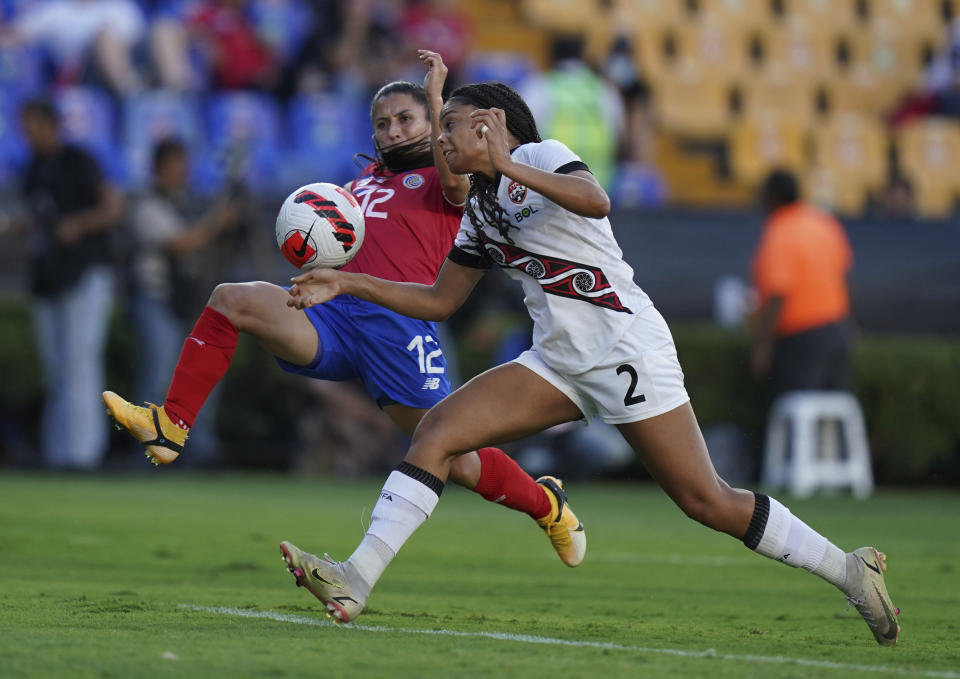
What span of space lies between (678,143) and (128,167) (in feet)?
25.9

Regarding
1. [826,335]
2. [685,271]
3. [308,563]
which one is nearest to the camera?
[308,563]

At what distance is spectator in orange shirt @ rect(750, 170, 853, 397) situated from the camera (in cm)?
1303

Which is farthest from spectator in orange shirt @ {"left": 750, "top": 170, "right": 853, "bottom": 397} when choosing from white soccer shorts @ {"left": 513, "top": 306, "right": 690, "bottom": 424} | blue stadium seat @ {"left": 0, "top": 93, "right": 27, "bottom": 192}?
white soccer shorts @ {"left": 513, "top": 306, "right": 690, "bottom": 424}

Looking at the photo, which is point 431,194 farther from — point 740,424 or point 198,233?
point 740,424

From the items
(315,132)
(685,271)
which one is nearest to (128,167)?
(315,132)

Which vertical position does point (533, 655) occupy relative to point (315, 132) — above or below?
below

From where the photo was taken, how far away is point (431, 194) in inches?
267

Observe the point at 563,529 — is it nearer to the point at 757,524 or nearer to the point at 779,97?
the point at 757,524

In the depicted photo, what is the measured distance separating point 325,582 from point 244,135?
10260 millimetres

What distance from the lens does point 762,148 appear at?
66.0ft

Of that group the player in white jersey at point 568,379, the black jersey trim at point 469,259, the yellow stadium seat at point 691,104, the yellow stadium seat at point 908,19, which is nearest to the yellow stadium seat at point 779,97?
the yellow stadium seat at point 691,104

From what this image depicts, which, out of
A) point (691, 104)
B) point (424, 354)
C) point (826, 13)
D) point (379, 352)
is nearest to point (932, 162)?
point (691, 104)

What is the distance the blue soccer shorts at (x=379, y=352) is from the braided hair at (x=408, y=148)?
0.72 metres

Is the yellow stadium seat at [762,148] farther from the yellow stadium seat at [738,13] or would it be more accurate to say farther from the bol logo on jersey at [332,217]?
the bol logo on jersey at [332,217]
